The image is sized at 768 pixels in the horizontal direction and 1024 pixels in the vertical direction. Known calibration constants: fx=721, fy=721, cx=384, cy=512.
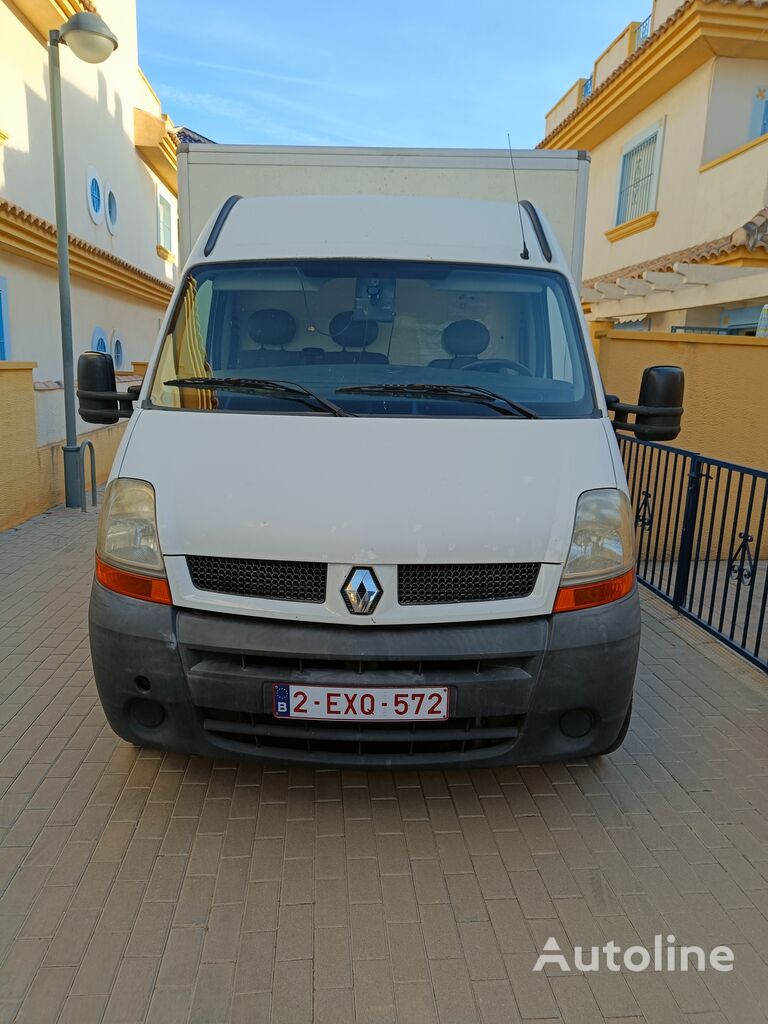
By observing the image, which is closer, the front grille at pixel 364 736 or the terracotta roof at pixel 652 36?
the front grille at pixel 364 736

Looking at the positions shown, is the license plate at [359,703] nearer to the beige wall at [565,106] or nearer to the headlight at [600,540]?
the headlight at [600,540]

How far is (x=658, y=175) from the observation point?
12.9 m

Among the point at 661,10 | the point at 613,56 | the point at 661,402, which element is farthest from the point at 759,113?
the point at 661,402

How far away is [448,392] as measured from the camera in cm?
304

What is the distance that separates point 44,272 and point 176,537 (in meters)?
9.33

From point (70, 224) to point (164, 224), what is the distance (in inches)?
315

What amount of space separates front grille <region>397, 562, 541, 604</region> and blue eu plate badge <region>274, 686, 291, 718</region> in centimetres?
50

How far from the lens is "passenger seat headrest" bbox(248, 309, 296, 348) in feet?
11.3

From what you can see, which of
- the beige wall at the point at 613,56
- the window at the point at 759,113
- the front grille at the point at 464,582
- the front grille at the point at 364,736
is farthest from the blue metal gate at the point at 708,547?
the beige wall at the point at 613,56

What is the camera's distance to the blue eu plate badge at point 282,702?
249 centimetres

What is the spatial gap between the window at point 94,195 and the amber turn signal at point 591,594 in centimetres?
1255

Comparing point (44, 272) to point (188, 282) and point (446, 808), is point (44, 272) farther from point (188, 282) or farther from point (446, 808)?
point (446, 808)

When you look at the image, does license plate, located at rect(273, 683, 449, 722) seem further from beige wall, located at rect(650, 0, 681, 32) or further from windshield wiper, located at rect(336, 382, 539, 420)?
beige wall, located at rect(650, 0, 681, 32)

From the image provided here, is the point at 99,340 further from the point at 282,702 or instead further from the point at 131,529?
the point at 282,702
